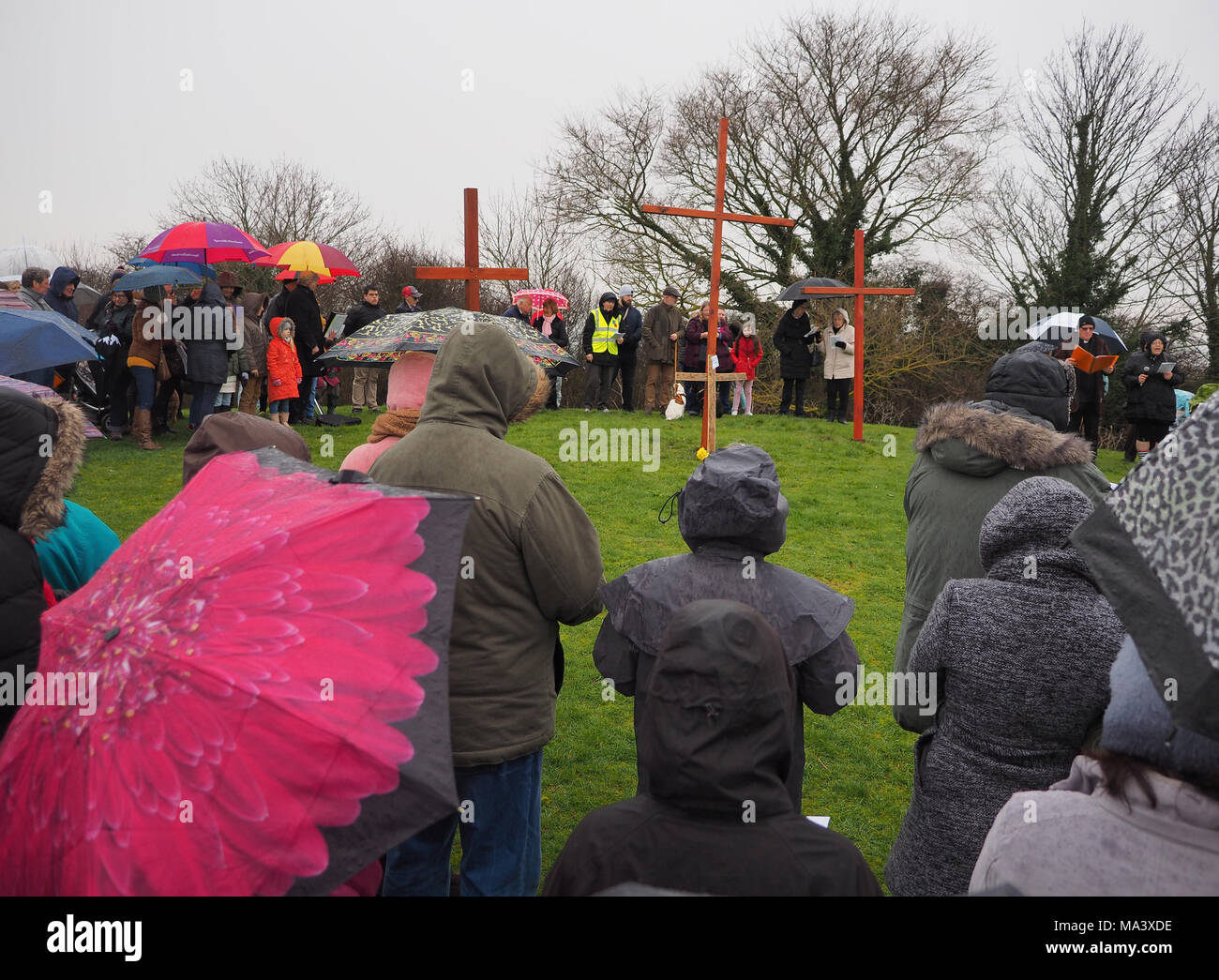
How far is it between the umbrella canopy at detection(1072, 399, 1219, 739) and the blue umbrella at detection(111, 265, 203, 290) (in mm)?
12446

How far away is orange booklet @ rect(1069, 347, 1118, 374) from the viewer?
43.0ft

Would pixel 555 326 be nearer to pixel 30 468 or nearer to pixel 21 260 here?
pixel 21 260

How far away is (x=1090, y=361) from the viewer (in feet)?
43.4

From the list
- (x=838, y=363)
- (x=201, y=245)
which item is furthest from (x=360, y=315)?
(x=838, y=363)

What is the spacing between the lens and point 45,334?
7.45 meters

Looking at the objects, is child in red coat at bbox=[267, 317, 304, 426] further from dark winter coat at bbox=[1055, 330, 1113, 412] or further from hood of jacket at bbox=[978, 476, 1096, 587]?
hood of jacket at bbox=[978, 476, 1096, 587]

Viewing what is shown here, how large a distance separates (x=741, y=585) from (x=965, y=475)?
4.89ft

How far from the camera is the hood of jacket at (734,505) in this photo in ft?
10.4

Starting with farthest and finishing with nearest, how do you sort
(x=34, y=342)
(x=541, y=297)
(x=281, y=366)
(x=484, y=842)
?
(x=541, y=297) → (x=281, y=366) → (x=34, y=342) → (x=484, y=842)

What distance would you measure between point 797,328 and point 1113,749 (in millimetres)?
15734

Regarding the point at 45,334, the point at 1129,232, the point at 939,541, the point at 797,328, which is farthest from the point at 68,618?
the point at 1129,232

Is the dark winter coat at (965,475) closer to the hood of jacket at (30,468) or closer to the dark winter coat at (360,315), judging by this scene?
the hood of jacket at (30,468)

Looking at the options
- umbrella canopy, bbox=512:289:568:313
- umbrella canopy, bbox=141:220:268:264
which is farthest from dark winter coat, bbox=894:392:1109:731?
umbrella canopy, bbox=512:289:568:313

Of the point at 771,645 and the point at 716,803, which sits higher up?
the point at 771,645
